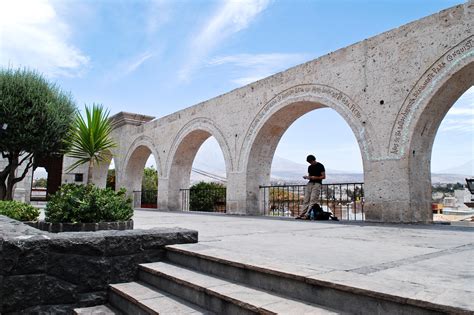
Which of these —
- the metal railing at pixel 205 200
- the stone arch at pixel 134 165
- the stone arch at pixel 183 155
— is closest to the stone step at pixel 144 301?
the stone arch at pixel 183 155

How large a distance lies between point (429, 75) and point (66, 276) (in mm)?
6504

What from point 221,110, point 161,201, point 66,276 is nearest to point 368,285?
point 66,276

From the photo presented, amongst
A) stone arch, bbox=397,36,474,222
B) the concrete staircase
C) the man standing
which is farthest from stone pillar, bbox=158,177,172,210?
the concrete staircase

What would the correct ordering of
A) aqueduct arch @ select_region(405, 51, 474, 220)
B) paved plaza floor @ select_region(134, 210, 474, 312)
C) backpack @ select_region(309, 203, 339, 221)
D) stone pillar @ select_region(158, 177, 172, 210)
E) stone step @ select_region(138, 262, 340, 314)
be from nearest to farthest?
paved plaza floor @ select_region(134, 210, 474, 312), stone step @ select_region(138, 262, 340, 314), aqueduct arch @ select_region(405, 51, 474, 220), backpack @ select_region(309, 203, 339, 221), stone pillar @ select_region(158, 177, 172, 210)

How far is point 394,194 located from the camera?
Answer: 21.5ft

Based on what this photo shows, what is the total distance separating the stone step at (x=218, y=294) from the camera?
6.13ft

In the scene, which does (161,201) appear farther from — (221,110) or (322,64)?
(322,64)

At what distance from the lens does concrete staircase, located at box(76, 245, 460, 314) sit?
174 cm

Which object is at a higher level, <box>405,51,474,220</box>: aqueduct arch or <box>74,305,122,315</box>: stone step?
<box>405,51,474,220</box>: aqueduct arch

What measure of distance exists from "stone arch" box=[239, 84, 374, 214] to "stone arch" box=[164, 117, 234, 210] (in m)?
2.46

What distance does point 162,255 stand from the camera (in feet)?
11.0

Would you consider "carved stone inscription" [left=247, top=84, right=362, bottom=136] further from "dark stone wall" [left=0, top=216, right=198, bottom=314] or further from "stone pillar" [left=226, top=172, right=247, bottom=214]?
"dark stone wall" [left=0, top=216, right=198, bottom=314]

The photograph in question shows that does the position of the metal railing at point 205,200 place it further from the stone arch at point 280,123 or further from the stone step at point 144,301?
the stone step at point 144,301

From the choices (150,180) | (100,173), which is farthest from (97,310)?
(150,180)
